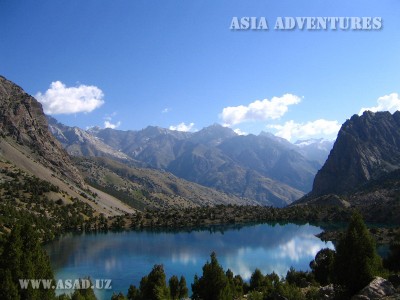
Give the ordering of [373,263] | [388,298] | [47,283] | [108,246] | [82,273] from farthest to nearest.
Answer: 1. [108,246]
2. [82,273]
3. [47,283]
4. [373,263]
5. [388,298]

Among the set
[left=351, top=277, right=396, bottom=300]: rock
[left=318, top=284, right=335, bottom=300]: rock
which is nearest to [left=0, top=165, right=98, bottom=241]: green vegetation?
[left=318, top=284, right=335, bottom=300]: rock

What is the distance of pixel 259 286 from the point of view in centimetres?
6981

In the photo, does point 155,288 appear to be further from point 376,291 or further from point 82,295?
point 376,291

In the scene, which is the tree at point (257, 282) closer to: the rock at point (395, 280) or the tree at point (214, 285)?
the tree at point (214, 285)

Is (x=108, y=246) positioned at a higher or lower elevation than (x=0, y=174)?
lower

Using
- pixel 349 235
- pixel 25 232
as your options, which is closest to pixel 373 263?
pixel 349 235

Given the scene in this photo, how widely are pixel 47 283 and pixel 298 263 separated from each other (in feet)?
277

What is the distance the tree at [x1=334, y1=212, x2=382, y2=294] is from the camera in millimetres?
41094

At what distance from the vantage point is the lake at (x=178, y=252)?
337ft

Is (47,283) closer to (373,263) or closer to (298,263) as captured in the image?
(373,263)

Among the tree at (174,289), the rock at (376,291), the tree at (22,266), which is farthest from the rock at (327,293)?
the tree at (22,266)

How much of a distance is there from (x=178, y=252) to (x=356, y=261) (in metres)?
98.6

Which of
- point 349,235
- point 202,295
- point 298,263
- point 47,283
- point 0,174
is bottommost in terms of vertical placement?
point 298,263

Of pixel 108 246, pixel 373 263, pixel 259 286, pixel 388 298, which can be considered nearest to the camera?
pixel 388 298
